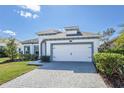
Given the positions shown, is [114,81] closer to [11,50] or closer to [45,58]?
[45,58]

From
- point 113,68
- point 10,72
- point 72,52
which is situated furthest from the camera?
point 72,52

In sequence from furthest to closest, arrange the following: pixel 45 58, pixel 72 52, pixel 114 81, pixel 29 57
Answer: pixel 29 57
pixel 45 58
pixel 72 52
pixel 114 81

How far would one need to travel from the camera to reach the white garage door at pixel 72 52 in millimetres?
19225

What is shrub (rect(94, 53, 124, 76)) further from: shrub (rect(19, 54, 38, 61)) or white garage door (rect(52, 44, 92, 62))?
shrub (rect(19, 54, 38, 61))

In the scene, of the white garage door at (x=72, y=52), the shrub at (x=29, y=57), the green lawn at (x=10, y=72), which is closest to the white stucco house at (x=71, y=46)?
the white garage door at (x=72, y=52)

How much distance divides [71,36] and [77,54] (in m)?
1.98

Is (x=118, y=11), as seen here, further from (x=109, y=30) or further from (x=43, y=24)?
(x=43, y=24)

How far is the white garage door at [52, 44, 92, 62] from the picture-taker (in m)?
19.2

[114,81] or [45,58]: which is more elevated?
[45,58]

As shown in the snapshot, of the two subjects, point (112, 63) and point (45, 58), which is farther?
point (45, 58)

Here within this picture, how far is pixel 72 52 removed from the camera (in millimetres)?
19656

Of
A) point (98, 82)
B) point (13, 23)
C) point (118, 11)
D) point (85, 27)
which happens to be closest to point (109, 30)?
point (85, 27)

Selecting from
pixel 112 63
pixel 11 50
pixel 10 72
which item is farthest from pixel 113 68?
pixel 11 50
